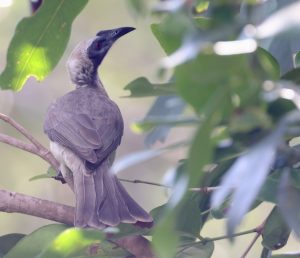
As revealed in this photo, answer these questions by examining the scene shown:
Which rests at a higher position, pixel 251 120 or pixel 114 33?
pixel 251 120

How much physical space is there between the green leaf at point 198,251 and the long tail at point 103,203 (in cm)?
28

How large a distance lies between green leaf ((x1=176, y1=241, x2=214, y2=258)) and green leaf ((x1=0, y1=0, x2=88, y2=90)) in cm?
98

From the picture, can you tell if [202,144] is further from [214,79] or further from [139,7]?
[139,7]

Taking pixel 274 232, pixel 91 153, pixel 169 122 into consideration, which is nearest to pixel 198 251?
pixel 274 232

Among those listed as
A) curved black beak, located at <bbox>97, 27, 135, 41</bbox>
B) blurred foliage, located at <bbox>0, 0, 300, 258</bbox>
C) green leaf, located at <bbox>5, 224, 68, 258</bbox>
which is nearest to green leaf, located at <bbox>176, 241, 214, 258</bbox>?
green leaf, located at <bbox>5, 224, 68, 258</bbox>

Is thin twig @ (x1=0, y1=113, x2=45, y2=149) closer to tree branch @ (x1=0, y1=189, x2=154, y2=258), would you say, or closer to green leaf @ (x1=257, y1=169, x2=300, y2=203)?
tree branch @ (x1=0, y1=189, x2=154, y2=258)

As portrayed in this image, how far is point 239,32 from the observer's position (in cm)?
167

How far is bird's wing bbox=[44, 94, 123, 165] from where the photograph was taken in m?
4.34

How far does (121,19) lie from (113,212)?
5.00m

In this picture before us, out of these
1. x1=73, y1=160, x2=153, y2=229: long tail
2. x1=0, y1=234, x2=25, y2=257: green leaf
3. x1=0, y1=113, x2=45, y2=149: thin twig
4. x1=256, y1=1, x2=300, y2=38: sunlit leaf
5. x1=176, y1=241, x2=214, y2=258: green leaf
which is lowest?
x1=73, y1=160, x2=153, y2=229: long tail

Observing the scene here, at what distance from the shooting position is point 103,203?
3930mm

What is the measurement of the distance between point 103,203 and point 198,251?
115cm

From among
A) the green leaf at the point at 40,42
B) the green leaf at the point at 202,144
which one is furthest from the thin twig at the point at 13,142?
the green leaf at the point at 202,144

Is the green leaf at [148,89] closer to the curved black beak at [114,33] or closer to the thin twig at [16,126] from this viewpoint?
the thin twig at [16,126]
